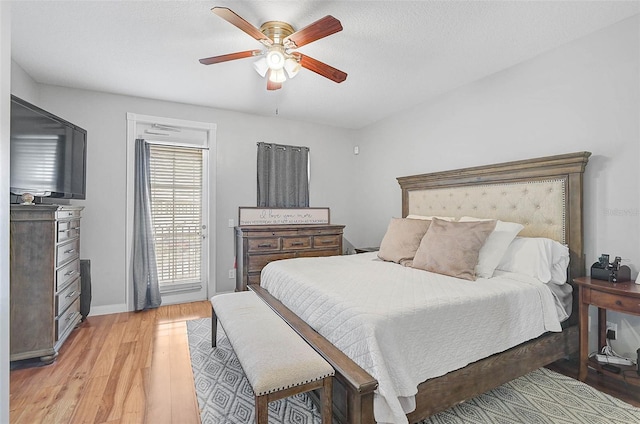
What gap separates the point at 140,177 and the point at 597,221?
438 cm

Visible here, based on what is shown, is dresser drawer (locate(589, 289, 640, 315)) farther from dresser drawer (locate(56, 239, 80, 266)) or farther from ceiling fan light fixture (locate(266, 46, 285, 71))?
dresser drawer (locate(56, 239, 80, 266))

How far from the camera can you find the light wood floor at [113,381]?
177 cm

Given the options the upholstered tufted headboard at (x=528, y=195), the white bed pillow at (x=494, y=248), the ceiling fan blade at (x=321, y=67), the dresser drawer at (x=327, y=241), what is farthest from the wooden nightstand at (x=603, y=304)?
the dresser drawer at (x=327, y=241)

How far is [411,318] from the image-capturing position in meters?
1.54

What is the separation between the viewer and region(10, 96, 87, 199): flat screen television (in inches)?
90.9

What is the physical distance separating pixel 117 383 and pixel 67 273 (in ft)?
4.15

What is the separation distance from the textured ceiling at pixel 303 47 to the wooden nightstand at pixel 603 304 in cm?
181

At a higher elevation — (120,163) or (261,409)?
(120,163)

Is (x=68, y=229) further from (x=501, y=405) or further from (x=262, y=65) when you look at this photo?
(x=501, y=405)

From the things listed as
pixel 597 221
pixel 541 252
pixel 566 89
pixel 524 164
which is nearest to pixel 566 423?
pixel 541 252

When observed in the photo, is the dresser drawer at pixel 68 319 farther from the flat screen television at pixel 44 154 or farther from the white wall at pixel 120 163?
the flat screen television at pixel 44 154

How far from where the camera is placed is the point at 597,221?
89.7 inches

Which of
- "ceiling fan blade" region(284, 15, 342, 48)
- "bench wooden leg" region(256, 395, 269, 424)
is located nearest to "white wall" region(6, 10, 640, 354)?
"ceiling fan blade" region(284, 15, 342, 48)

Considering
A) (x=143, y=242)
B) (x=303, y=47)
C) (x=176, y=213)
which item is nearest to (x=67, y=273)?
(x=143, y=242)
